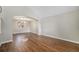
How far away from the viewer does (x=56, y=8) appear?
206cm

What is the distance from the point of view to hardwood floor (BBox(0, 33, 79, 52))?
1.97m

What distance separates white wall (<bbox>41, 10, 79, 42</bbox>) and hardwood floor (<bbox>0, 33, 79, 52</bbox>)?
14 cm

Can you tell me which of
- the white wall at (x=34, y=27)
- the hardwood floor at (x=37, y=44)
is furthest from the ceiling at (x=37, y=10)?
the hardwood floor at (x=37, y=44)

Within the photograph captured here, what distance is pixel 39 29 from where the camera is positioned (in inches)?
81.5

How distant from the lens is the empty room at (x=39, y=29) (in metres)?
1.94

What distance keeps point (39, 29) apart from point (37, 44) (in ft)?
1.12

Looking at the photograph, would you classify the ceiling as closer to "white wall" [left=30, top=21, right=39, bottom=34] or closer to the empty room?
the empty room

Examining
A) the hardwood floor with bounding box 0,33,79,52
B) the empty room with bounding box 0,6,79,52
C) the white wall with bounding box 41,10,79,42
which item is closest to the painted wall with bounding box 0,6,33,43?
the empty room with bounding box 0,6,79,52

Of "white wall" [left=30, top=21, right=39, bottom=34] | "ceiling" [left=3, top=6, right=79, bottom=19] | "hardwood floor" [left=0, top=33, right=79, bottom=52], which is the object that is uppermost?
"ceiling" [left=3, top=6, right=79, bottom=19]

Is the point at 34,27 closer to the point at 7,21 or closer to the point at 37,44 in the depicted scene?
the point at 37,44

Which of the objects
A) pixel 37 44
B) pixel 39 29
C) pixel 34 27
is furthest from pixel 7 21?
pixel 37 44

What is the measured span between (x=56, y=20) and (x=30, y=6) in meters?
0.67
